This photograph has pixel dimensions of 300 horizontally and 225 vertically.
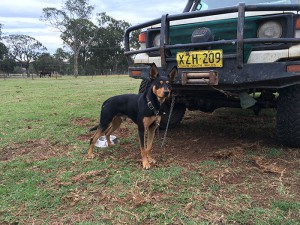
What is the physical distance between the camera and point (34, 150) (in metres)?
4.33

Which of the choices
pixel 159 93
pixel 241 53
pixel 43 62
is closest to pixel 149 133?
pixel 159 93

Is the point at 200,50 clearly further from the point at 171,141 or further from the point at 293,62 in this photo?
the point at 171,141

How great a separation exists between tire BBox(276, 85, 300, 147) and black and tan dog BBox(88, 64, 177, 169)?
1287mm

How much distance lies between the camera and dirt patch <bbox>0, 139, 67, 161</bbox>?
4.08 m

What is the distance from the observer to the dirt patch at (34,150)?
408 cm

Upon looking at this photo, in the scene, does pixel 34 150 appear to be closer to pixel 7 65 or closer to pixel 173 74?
pixel 173 74

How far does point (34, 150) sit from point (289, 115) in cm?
323

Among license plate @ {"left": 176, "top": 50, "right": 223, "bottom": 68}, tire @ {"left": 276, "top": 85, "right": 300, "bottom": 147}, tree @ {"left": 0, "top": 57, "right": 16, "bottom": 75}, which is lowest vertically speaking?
tire @ {"left": 276, "top": 85, "right": 300, "bottom": 147}

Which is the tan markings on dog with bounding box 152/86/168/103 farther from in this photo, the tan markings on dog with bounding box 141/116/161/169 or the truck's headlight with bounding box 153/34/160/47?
the truck's headlight with bounding box 153/34/160/47

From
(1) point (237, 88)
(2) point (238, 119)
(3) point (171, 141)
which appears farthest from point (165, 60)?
(2) point (238, 119)

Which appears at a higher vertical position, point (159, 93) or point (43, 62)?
point (43, 62)

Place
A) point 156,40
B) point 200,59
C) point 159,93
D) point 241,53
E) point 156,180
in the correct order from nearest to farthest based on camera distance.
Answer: point 156,180
point 241,53
point 159,93
point 200,59
point 156,40

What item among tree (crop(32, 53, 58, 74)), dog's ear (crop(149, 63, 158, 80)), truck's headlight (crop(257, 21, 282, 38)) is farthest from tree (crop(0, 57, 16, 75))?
truck's headlight (crop(257, 21, 282, 38))

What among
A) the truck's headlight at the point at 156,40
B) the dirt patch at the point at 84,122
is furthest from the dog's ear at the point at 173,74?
the dirt patch at the point at 84,122
